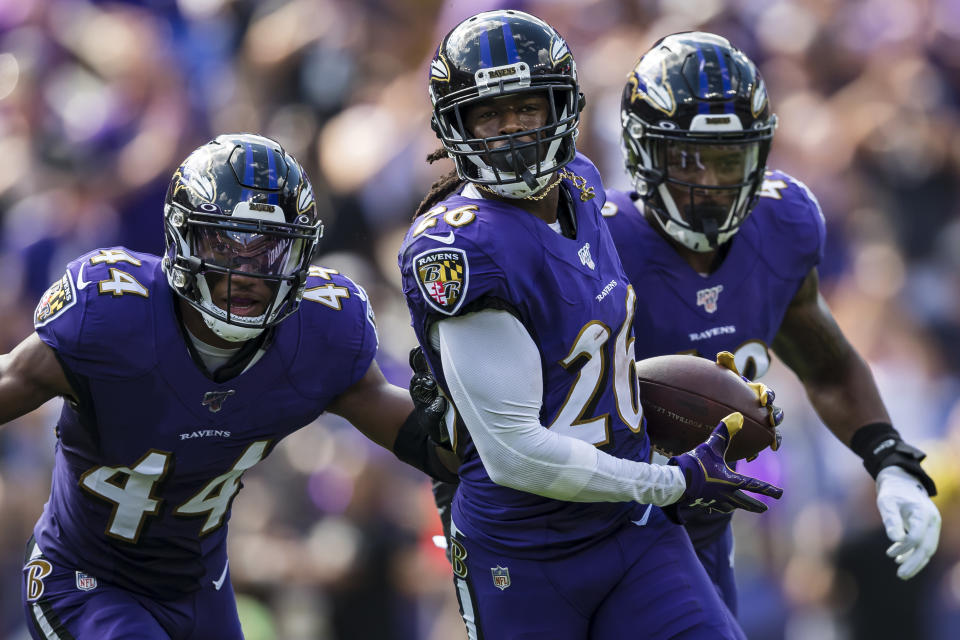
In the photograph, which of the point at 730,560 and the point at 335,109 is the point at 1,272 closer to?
the point at 335,109

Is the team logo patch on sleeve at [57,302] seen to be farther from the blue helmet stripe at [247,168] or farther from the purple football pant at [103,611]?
the purple football pant at [103,611]

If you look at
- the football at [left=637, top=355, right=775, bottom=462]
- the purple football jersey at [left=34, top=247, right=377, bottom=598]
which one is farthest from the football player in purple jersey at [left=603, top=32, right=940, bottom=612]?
the purple football jersey at [left=34, top=247, right=377, bottom=598]

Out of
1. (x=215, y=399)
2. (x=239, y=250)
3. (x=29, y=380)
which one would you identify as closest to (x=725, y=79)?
(x=239, y=250)

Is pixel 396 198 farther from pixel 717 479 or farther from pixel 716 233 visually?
pixel 717 479

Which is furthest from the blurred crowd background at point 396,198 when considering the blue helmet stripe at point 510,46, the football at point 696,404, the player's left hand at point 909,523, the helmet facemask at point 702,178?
the blue helmet stripe at point 510,46

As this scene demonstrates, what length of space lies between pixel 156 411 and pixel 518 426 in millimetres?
1044

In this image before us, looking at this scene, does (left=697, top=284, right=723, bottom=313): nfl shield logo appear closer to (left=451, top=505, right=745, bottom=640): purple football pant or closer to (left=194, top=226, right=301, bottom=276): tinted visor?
(left=451, top=505, right=745, bottom=640): purple football pant

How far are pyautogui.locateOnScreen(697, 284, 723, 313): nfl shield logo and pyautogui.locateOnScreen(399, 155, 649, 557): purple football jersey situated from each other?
58cm

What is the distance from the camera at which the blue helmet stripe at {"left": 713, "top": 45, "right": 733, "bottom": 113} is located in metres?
3.78

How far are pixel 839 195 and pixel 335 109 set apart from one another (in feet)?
8.50

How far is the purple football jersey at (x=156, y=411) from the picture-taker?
3.38 m

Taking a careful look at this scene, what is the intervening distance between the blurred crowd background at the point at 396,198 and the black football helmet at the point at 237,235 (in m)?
2.55

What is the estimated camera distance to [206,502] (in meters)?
3.65

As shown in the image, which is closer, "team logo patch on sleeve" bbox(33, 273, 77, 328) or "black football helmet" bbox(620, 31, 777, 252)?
"team logo patch on sleeve" bbox(33, 273, 77, 328)
